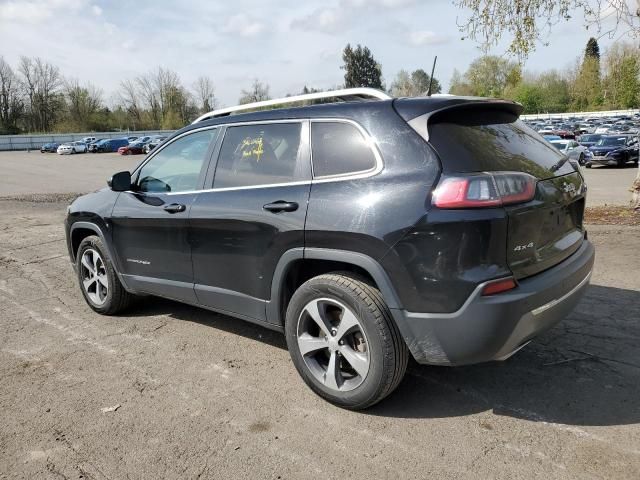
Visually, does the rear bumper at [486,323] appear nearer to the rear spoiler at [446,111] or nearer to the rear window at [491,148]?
the rear window at [491,148]

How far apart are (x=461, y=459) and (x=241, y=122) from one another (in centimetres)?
265

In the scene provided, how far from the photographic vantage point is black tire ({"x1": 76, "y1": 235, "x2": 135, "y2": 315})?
190 inches

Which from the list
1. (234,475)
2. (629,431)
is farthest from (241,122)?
(629,431)

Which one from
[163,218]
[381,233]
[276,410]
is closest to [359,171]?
[381,233]

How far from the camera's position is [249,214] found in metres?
3.50

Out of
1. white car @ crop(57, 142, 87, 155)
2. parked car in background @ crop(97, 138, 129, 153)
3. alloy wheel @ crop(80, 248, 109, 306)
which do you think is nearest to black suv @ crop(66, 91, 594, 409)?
alloy wheel @ crop(80, 248, 109, 306)

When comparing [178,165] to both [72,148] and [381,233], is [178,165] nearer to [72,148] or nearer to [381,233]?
[381,233]

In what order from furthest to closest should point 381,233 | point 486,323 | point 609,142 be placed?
1. point 609,142
2. point 381,233
3. point 486,323

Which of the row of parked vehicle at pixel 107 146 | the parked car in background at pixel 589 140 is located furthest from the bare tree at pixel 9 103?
the parked car in background at pixel 589 140

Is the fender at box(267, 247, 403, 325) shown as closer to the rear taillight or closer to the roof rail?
the rear taillight

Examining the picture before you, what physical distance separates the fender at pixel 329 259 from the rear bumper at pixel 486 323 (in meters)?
0.12

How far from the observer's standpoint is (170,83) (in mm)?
86188

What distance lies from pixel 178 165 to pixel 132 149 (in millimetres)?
47414

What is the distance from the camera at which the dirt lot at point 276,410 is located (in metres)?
2.66
